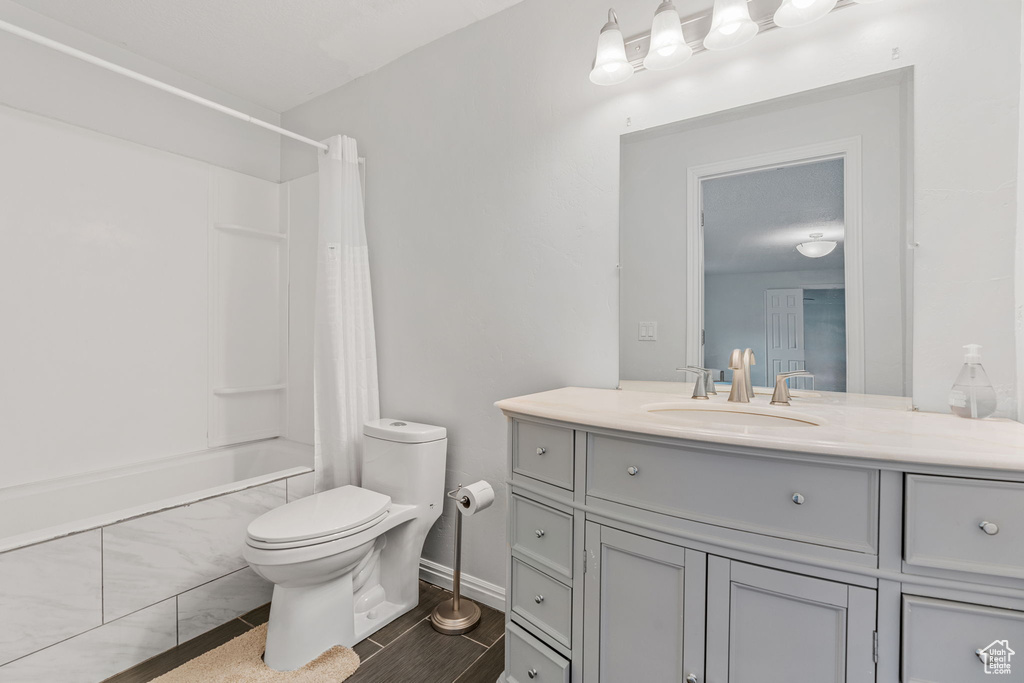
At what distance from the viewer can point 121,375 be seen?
2.27m

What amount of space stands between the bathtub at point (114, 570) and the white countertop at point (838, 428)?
1.28m

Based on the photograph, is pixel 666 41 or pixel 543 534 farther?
pixel 666 41

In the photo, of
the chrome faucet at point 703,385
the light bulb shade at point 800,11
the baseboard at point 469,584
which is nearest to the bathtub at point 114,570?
the baseboard at point 469,584

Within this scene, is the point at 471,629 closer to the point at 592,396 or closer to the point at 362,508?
the point at 362,508

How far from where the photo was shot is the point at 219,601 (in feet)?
6.05

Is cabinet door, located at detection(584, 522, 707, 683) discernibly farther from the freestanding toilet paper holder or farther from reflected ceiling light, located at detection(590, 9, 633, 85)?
reflected ceiling light, located at detection(590, 9, 633, 85)

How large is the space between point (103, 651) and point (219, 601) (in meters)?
0.35

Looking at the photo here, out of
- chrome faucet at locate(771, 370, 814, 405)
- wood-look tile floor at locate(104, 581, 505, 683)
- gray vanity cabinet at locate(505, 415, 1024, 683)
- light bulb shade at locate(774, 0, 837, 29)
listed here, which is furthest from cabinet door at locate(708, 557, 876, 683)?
light bulb shade at locate(774, 0, 837, 29)

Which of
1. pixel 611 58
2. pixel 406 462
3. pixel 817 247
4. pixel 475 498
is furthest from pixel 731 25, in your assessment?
pixel 406 462

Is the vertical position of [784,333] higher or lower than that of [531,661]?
higher

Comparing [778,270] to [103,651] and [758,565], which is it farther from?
[103,651]

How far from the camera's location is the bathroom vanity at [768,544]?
845 millimetres

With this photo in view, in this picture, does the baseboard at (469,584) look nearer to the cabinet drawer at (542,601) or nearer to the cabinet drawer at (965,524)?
the cabinet drawer at (542,601)

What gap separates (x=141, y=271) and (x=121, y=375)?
1.66ft
